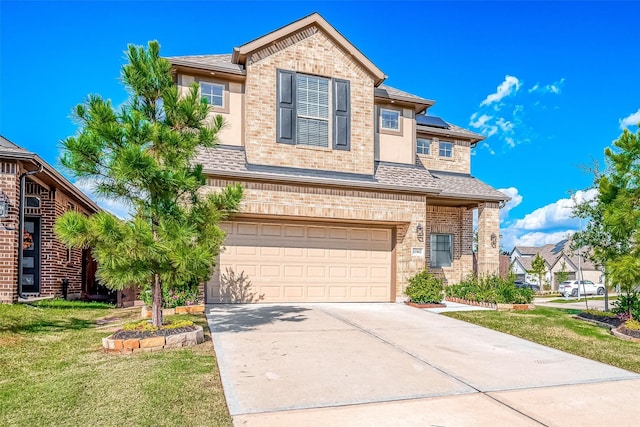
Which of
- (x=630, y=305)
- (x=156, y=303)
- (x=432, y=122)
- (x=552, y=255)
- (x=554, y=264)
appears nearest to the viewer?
(x=156, y=303)

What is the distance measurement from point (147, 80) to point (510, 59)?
18.2 m

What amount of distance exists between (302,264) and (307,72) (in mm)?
5507

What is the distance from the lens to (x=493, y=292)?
12305mm

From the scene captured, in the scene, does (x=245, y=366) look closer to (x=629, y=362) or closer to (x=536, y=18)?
(x=629, y=362)

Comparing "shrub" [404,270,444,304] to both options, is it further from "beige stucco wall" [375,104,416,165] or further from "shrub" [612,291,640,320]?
"shrub" [612,291,640,320]

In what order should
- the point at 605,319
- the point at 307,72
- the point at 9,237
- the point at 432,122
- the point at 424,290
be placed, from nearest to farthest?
the point at 605,319
the point at 9,237
the point at 424,290
the point at 307,72
the point at 432,122

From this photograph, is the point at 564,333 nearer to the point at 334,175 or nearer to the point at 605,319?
the point at 605,319

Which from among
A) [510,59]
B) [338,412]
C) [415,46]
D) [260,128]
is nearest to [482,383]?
[338,412]

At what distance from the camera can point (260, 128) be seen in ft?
38.2

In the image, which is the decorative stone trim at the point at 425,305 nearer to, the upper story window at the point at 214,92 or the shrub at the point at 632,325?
the shrub at the point at 632,325

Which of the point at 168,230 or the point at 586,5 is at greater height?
the point at 586,5

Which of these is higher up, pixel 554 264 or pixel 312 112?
pixel 312 112

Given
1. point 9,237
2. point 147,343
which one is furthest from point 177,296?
point 9,237

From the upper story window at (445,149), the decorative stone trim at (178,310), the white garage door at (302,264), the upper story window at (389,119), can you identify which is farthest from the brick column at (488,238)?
the decorative stone trim at (178,310)
